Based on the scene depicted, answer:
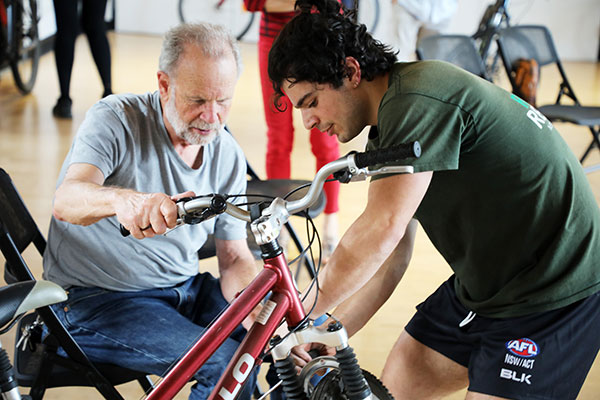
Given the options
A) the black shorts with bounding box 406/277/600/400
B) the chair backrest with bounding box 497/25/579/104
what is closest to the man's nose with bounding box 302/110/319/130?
the black shorts with bounding box 406/277/600/400

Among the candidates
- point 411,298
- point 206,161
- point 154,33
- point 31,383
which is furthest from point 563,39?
point 31,383

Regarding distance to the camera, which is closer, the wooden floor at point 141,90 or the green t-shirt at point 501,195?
the green t-shirt at point 501,195

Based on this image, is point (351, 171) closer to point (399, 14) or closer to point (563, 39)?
point (399, 14)

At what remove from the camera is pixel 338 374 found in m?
1.40

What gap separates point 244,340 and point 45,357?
0.62m

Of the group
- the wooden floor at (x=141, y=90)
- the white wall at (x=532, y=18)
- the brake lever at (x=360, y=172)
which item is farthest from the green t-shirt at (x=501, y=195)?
the white wall at (x=532, y=18)

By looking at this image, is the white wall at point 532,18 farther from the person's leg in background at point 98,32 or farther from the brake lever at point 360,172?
the brake lever at point 360,172

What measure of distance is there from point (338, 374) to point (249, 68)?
6.29 meters

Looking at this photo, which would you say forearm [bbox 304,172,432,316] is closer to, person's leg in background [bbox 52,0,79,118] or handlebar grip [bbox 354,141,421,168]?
handlebar grip [bbox 354,141,421,168]

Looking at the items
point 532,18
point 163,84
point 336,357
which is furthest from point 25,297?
point 532,18

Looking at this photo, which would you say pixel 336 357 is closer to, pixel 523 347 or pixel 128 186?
pixel 523 347

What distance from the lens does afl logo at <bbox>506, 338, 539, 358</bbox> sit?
1.58 m

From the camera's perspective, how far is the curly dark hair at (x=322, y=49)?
1.42 metres

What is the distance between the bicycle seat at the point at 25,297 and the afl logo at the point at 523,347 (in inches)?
37.6
